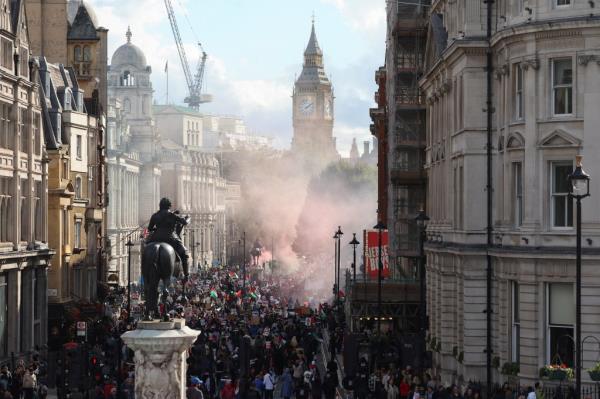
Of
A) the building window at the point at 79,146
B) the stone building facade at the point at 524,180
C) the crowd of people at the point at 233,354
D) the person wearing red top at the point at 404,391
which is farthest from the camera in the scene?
the building window at the point at 79,146

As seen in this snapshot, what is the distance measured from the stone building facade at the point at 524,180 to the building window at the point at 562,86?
0.08 feet

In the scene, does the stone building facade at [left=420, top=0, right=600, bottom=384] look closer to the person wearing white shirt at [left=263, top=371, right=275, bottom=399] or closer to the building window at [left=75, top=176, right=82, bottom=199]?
the person wearing white shirt at [left=263, top=371, right=275, bottom=399]

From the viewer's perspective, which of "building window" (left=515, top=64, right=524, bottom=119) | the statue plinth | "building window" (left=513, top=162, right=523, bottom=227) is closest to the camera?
the statue plinth

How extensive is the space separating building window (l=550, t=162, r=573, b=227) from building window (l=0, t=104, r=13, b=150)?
21.8 meters

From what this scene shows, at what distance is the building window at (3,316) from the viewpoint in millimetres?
55125

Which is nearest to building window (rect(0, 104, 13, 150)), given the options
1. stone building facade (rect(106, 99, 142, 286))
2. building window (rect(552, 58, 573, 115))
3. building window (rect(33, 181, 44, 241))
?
building window (rect(33, 181, 44, 241))

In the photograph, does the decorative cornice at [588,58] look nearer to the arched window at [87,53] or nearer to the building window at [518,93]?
the building window at [518,93]

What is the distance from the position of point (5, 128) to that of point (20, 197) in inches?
114

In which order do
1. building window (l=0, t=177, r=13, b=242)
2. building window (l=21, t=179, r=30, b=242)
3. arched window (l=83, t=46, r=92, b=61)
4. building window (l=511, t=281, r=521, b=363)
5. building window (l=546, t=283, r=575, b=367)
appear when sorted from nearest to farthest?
building window (l=546, t=283, r=575, b=367)
building window (l=511, t=281, r=521, b=363)
building window (l=0, t=177, r=13, b=242)
building window (l=21, t=179, r=30, b=242)
arched window (l=83, t=46, r=92, b=61)

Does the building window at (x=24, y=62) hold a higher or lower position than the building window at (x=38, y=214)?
higher

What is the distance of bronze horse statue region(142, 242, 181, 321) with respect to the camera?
24516 millimetres

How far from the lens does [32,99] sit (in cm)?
5950

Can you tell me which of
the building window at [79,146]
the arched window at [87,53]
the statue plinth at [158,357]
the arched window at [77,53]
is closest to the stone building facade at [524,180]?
the statue plinth at [158,357]

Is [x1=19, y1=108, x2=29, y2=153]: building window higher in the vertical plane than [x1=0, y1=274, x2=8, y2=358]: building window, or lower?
higher
